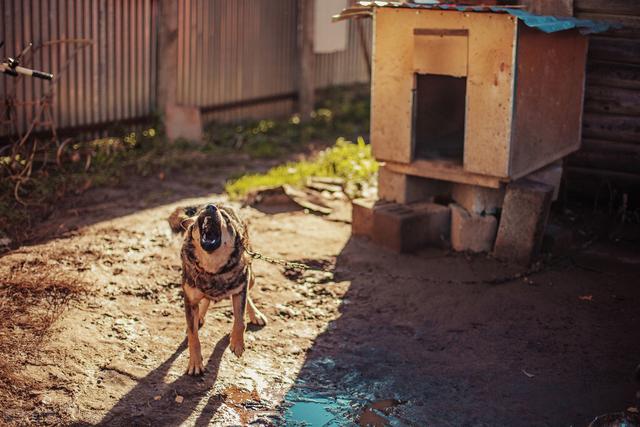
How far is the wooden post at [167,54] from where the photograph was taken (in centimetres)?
1174

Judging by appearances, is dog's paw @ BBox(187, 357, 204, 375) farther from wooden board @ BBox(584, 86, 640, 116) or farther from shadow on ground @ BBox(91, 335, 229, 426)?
wooden board @ BBox(584, 86, 640, 116)

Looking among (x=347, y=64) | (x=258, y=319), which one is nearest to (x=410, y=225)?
(x=258, y=319)

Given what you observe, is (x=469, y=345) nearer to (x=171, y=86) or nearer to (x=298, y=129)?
(x=171, y=86)

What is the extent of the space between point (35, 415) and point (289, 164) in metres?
6.62

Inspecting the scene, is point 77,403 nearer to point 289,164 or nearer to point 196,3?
point 289,164

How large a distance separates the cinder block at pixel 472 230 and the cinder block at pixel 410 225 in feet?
0.45

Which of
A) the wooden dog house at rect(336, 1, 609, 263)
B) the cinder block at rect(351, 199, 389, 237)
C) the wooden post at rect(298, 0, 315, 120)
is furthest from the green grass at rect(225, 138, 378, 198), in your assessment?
the wooden post at rect(298, 0, 315, 120)

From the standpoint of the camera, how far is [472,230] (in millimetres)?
8297

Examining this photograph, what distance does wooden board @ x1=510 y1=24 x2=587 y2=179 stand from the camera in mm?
7895

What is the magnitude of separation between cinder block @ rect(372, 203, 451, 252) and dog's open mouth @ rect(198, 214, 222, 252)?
2934mm

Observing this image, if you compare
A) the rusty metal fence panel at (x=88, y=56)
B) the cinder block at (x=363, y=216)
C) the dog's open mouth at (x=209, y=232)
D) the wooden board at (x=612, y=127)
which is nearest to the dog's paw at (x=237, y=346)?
the dog's open mouth at (x=209, y=232)

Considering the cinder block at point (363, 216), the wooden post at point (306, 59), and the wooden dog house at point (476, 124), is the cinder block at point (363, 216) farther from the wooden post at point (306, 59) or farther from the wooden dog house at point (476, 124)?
the wooden post at point (306, 59)

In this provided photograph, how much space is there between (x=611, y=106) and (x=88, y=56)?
19.9 feet

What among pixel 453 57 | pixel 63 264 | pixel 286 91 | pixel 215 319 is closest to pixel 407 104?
pixel 453 57
